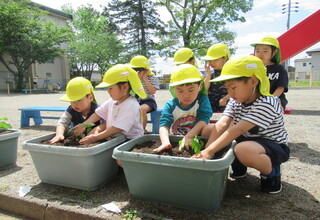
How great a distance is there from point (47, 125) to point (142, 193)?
4.29 m

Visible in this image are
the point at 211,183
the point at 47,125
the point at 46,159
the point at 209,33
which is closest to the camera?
the point at 211,183

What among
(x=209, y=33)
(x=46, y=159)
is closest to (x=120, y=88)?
(x=46, y=159)

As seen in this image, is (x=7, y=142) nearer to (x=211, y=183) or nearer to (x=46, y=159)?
(x=46, y=159)

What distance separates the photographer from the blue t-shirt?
86.1 inches

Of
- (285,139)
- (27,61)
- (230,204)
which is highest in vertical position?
(27,61)

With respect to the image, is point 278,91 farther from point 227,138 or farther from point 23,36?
point 23,36

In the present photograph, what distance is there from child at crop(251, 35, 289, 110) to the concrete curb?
229 cm

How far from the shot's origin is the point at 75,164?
196 centimetres

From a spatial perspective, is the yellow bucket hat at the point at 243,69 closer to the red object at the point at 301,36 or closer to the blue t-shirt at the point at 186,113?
the blue t-shirt at the point at 186,113

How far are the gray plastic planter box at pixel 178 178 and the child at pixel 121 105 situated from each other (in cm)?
42

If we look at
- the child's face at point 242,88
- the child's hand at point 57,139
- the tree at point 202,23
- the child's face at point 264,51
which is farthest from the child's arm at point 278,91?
the tree at point 202,23

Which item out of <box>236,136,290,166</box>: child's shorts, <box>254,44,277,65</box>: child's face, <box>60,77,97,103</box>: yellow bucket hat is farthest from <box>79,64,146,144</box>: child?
<box>254,44,277,65</box>: child's face

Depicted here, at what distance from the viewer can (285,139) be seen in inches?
74.7

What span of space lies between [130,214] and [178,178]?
1.49 feet
